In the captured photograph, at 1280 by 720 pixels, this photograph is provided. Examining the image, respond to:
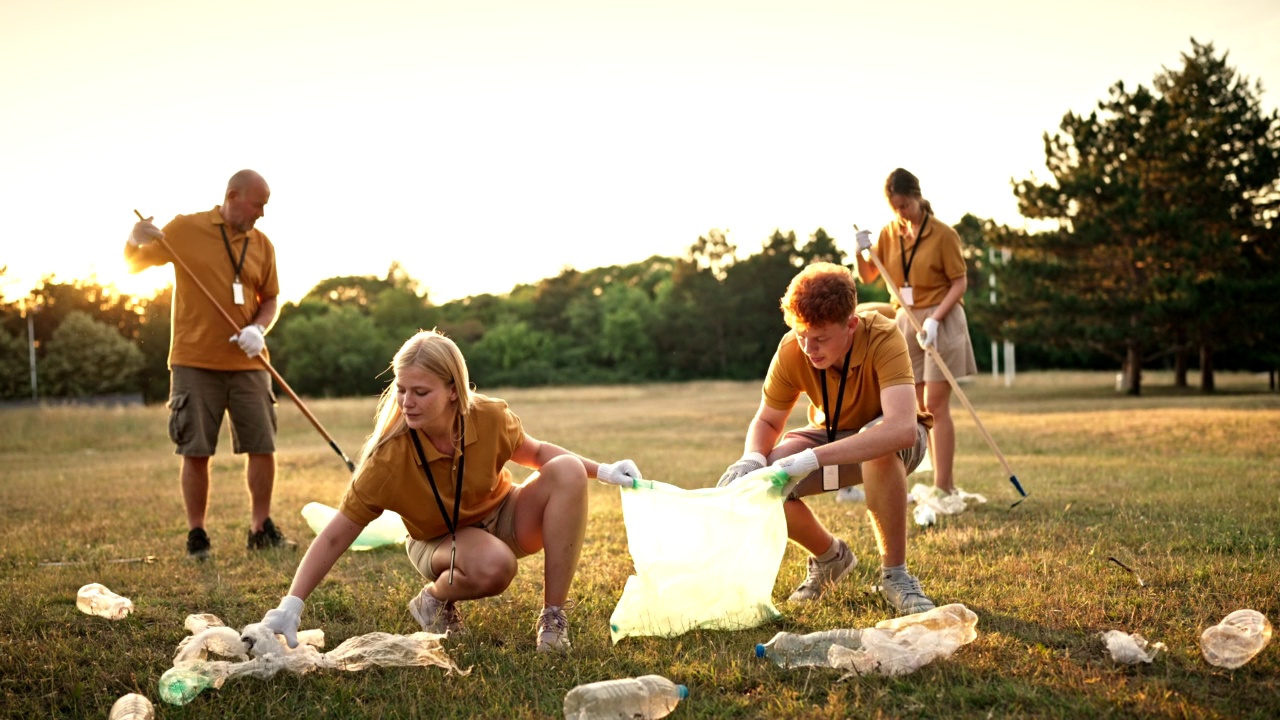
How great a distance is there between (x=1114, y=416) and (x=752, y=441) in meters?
11.9

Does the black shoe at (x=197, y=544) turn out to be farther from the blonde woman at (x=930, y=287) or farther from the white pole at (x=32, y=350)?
the white pole at (x=32, y=350)

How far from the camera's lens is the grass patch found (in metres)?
2.79

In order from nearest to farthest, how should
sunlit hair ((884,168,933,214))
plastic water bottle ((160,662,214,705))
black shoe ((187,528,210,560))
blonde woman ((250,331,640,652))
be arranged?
plastic water bottle ((160,662,214,705)) < blonde woman ((250,331,640,652)) < black shoe ((187,528,210,560)) < sunlit hair ((884,168,933,214))

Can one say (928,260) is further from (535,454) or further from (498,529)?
(498,529)

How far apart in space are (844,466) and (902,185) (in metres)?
2.79

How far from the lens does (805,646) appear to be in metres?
3.11

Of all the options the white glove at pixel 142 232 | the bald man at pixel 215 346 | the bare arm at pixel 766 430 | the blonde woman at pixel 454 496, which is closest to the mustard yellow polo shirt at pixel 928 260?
the bare arm at pixel 766 430

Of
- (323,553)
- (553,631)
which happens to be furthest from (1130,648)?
(323,553)

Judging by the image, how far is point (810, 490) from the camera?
3.90 m

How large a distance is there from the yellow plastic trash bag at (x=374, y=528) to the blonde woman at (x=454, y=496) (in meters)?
1.93

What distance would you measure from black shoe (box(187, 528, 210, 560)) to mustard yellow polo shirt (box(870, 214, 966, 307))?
172 inches

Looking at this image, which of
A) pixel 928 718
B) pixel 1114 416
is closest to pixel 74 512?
pixel 928 718

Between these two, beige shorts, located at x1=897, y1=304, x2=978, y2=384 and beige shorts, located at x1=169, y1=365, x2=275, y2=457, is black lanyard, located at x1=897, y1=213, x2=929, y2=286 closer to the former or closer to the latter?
beige shorts, located at x1=897, y1=304, x2=978, y2=384

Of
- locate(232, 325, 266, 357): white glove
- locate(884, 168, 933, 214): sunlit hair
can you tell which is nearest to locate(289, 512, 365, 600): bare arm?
locate(232, 325, 266, 357): white glove
